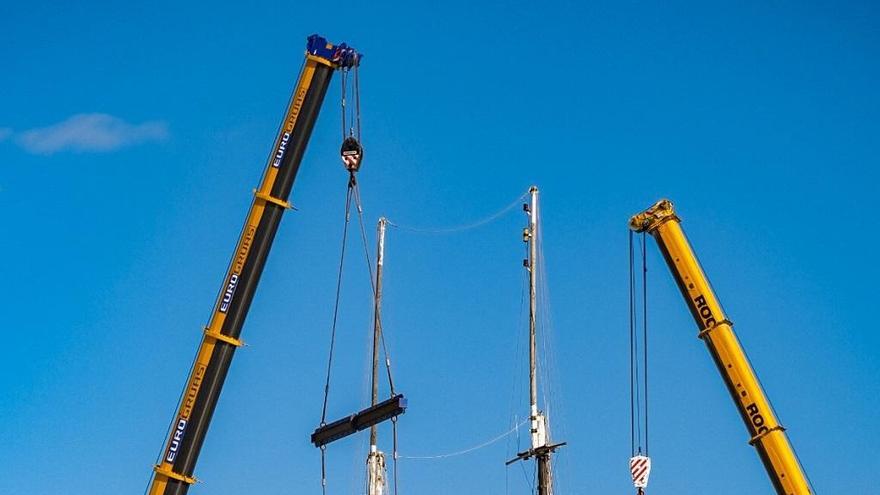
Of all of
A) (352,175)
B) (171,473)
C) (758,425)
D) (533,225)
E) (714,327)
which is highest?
(533,225)

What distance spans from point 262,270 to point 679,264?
50.3ft

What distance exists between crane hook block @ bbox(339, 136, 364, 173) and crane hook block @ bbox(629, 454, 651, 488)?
14.5 metres

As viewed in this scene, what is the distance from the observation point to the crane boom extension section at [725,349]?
5094 cm

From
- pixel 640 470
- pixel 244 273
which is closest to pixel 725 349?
pixel 640 470

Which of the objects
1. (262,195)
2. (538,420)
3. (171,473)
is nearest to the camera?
(171,473)

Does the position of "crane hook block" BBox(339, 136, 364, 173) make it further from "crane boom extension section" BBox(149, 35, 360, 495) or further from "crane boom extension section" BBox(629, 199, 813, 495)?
"crane boom extension section" BBox(629, 199, 813, 495)

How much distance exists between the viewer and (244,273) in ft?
160

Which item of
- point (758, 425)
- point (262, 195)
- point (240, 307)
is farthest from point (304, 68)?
point (758, 425)

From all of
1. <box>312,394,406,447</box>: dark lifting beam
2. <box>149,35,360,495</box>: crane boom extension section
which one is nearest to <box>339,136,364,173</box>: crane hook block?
<box>149,35,360,495</box>: crane boom extension section

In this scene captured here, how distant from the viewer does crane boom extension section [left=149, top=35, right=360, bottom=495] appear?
4672cm

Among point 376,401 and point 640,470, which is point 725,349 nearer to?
point 640,470

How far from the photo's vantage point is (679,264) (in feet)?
178

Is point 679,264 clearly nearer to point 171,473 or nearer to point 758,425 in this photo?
point 758,425

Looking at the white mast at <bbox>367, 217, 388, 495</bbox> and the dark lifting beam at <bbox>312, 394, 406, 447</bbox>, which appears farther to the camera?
the white mast at <bbox>367, 217, 388, 495</bbox>
